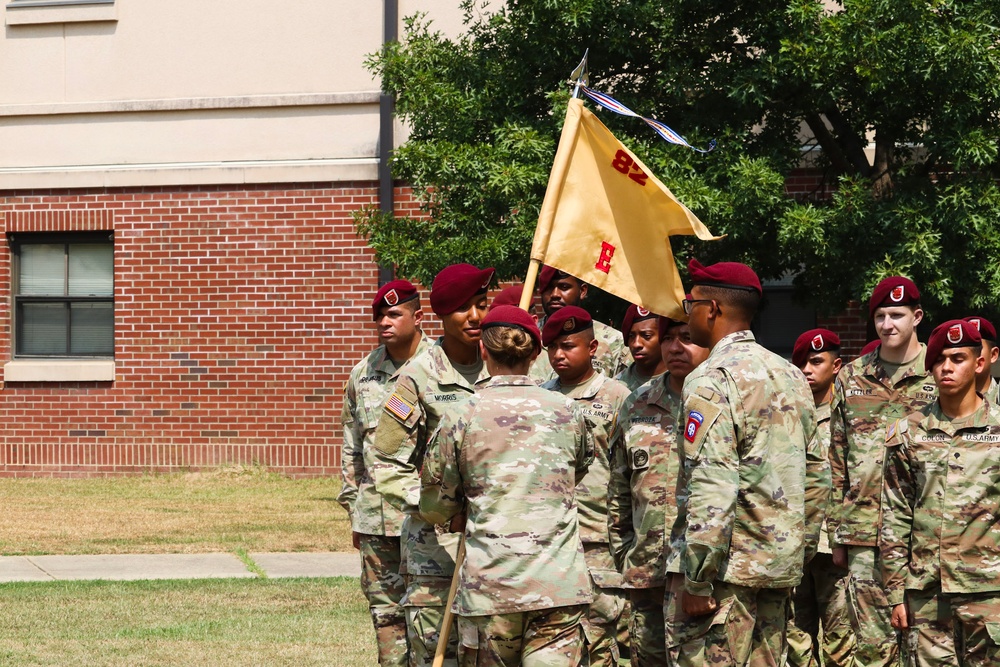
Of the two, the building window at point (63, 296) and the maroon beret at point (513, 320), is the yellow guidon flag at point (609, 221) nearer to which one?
the maroon beret at point (513, 320)

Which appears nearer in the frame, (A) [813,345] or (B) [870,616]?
(B) [870,616]

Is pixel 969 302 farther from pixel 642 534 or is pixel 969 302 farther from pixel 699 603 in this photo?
pixel 699 603

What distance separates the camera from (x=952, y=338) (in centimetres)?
606

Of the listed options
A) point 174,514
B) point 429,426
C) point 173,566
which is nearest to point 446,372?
point 429,426

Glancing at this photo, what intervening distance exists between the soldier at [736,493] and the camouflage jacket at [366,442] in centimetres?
208

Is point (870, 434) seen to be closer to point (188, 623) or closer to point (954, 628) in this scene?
point (954, 628)

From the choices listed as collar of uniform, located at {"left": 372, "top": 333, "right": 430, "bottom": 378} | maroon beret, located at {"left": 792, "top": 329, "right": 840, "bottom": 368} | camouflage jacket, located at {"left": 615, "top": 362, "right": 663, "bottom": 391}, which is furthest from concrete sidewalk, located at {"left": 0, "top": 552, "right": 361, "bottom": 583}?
camouflage jacket, located at {"left": 615, "top": 362, "right": 663, "bottom": 391}

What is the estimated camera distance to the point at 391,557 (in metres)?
7.09

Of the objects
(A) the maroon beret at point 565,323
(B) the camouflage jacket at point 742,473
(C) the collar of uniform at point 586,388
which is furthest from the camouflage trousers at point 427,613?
(B) the camouflage jacket at point 742,473

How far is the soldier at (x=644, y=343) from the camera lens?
6844 millimetres

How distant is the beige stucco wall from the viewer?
16.6m

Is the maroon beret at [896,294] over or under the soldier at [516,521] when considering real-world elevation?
over

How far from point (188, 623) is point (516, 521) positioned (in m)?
4.41

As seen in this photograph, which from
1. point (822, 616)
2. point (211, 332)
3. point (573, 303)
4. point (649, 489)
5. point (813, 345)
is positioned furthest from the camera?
point (211, 332)
